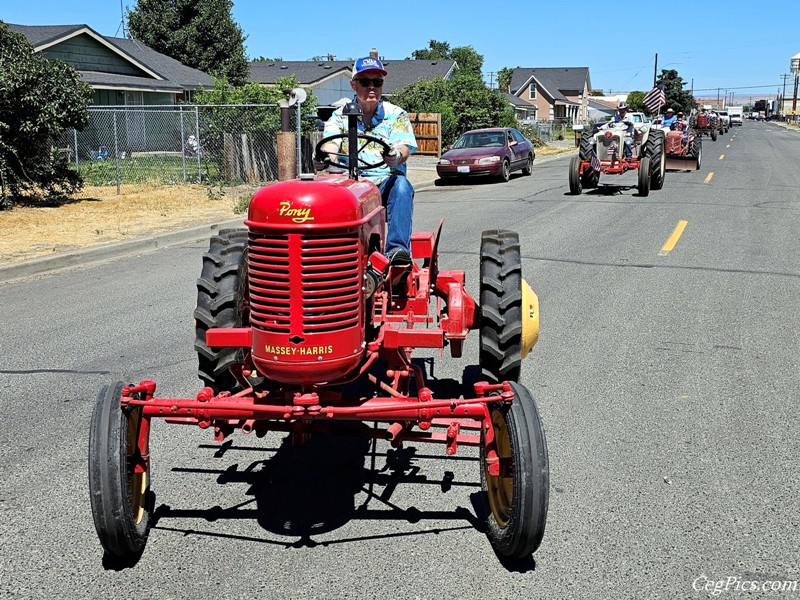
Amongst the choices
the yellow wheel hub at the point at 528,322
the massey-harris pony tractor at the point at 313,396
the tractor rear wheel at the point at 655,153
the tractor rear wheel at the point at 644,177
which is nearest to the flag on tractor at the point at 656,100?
the tractor rear wheel at the point at 655,153

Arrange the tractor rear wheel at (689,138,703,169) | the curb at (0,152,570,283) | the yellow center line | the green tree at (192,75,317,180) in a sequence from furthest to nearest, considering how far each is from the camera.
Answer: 1. the tractor rear wheel at (689,138,703,169)
2. the green tree at (192,75,317,180)
3. the yellow center line
4. the curb at (0,152,570,283)

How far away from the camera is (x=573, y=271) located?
1009cm

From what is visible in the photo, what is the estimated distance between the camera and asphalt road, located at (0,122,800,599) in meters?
3.54

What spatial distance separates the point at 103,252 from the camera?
11555 millimetres

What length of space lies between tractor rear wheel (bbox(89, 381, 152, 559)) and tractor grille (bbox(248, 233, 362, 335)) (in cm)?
69

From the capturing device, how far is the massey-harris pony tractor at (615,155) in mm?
18625

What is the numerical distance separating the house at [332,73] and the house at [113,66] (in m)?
7.12

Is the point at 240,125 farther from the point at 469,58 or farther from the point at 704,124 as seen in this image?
the point at 469,58

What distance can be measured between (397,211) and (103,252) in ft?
24.8

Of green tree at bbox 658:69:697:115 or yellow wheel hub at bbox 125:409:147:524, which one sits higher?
green tree at bbox 658:69:697:115

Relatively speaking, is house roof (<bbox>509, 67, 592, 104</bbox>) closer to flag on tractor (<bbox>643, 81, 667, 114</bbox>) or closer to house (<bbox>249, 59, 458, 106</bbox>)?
house (<bbox>249, 59, 458, 106</bbox>)

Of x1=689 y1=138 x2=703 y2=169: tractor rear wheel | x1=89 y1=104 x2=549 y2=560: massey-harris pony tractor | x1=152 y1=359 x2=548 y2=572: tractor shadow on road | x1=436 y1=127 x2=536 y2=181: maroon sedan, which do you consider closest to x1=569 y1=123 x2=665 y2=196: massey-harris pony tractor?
x1=436 y1=127 x2=536 y2=181: maroon sedan

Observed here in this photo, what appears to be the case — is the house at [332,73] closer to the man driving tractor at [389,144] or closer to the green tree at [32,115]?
the green tree at [32,115]

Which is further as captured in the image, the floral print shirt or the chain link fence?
the chain link fence
